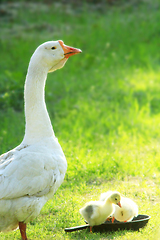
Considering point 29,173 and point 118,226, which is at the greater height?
point 29,173

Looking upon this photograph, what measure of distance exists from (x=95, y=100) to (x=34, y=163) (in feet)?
16.8

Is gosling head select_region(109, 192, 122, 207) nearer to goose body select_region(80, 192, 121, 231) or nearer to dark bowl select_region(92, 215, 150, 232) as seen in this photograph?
goose body select_region(80, 192, 121, 231)

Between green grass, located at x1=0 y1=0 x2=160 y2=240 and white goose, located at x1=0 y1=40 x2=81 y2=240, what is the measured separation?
63cm

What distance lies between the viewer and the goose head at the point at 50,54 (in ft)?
13.5

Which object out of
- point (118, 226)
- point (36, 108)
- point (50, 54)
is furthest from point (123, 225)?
point (50, 54)

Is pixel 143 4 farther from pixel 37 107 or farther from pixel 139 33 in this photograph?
pixel 37 107

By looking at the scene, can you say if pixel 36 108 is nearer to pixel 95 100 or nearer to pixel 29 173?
pixel 29 173

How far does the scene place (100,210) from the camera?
407cm

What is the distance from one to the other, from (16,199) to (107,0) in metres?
12.1

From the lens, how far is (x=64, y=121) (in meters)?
7.65

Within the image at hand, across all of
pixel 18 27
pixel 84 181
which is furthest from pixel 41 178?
pixel 18 27

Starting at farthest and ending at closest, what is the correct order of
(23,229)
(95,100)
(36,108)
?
1. (95,100)
2. (36,108)
3. (23,229)

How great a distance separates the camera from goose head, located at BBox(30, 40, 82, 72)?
4117mm

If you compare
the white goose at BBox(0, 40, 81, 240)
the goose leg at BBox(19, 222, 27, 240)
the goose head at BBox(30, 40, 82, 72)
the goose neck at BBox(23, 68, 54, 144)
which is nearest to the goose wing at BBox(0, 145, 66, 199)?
the white goose at BBox(0, 40, 81, 240)
